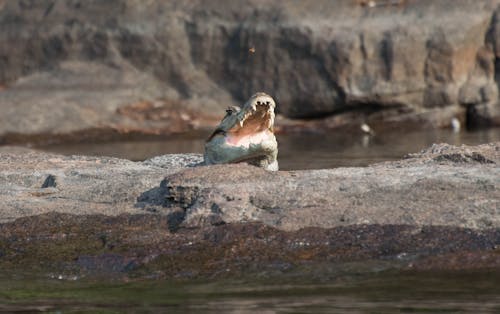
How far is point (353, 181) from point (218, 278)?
4.62ft

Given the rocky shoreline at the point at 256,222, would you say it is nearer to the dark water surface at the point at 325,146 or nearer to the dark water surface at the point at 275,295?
the dark water surface at the point at 275,295

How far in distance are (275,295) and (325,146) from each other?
9.55 meters

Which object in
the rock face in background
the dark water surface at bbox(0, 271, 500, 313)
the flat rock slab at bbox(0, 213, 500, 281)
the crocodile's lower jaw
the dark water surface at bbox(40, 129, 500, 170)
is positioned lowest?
the dark water surface at bbox(0, 271, 500, 313)

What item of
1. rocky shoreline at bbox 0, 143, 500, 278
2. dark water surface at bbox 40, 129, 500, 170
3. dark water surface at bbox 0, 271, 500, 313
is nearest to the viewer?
dark water surface at bbox 0, 271, 500, 313

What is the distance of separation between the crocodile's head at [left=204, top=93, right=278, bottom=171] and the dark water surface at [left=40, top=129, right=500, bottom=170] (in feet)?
11.3

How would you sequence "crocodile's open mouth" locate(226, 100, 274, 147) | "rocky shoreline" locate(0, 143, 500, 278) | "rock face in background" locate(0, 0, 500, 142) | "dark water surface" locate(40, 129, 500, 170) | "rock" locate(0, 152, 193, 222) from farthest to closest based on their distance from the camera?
1. "rock face in background" locate(0, 0, 500, 142)
2. "dark water surface" locate(40, 129, 500, 170)
3. "crocodile's open mouth" locate(226, 100, 274, 147)
4. "rock" locate(0, 152, 193, 222)
5. "rocky shoreline" locate(0, 143, 500, 278)

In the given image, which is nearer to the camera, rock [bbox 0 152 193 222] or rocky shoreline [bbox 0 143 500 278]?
rocky shoreline [bbox 0 143 500 278]

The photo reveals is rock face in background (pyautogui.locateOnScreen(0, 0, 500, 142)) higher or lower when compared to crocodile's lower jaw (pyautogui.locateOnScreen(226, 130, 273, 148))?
higher

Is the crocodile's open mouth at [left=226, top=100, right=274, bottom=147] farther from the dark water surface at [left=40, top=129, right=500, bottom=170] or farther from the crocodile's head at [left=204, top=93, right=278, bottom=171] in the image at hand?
the dark water surface at [left=40, top=129, right=500, bottom=170]

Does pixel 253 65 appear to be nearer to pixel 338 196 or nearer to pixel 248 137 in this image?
pixel 248 137

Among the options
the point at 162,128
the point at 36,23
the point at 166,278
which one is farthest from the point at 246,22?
the point at 166,278

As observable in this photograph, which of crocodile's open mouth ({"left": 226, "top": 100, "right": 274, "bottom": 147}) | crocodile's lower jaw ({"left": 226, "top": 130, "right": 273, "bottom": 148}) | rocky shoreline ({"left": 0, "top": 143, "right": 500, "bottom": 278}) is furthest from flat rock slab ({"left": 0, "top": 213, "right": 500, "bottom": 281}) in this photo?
crocodile's lower jaw ({"left": 226, "top": 130, "right": 273, "bottom": 148})

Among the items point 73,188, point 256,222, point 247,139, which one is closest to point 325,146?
point 247,139

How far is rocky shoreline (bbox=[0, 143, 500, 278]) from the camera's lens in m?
6.02
